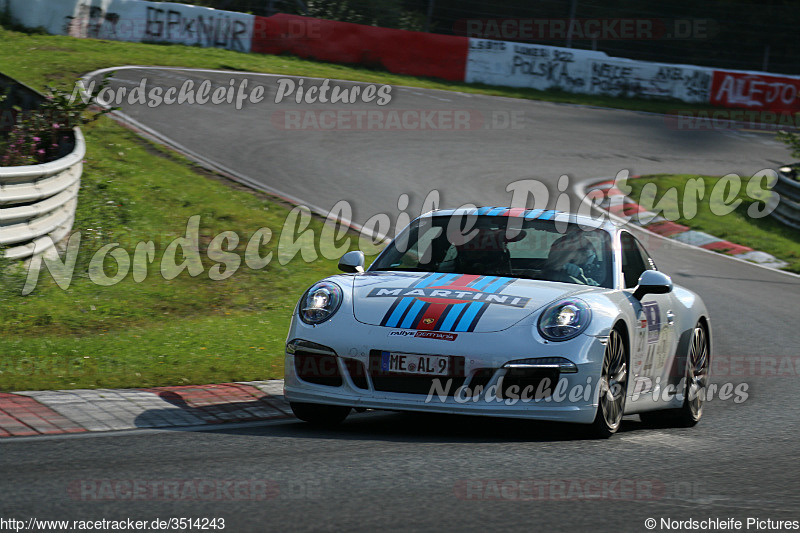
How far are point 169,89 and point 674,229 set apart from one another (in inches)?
381

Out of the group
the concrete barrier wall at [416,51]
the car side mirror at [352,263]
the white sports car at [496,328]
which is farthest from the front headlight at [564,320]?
the concrete barrier wall at [416,51]

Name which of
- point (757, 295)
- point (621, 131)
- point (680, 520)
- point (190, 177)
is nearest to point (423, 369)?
point (680, 520)

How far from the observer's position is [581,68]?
2964 cm

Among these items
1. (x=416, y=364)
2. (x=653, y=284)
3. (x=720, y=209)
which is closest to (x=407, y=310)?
(x=416, y=364)

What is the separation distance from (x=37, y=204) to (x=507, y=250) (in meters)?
5.26

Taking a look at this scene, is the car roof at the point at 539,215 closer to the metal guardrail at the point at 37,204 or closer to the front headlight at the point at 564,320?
the front headlight at the point at 564,320

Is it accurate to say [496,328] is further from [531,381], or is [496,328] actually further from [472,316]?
[531,381]

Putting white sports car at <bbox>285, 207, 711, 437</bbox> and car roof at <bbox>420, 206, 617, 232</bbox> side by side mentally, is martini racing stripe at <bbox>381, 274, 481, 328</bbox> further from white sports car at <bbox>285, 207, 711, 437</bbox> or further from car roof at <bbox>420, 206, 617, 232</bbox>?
car roof at <bbox>420, 206, 617, 232</bbox>

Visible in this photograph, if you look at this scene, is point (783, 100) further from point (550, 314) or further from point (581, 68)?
point (550, 314)

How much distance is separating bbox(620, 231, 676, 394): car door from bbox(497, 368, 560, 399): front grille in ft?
3.00

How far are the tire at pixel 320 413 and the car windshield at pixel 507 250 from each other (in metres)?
1.12

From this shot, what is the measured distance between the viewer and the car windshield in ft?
23.4

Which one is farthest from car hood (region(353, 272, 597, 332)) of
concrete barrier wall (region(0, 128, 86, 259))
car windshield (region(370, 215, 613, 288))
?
concrete barrier wall (region(0, 128, 86, 259))

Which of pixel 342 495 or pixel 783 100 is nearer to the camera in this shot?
pixel 342 495
